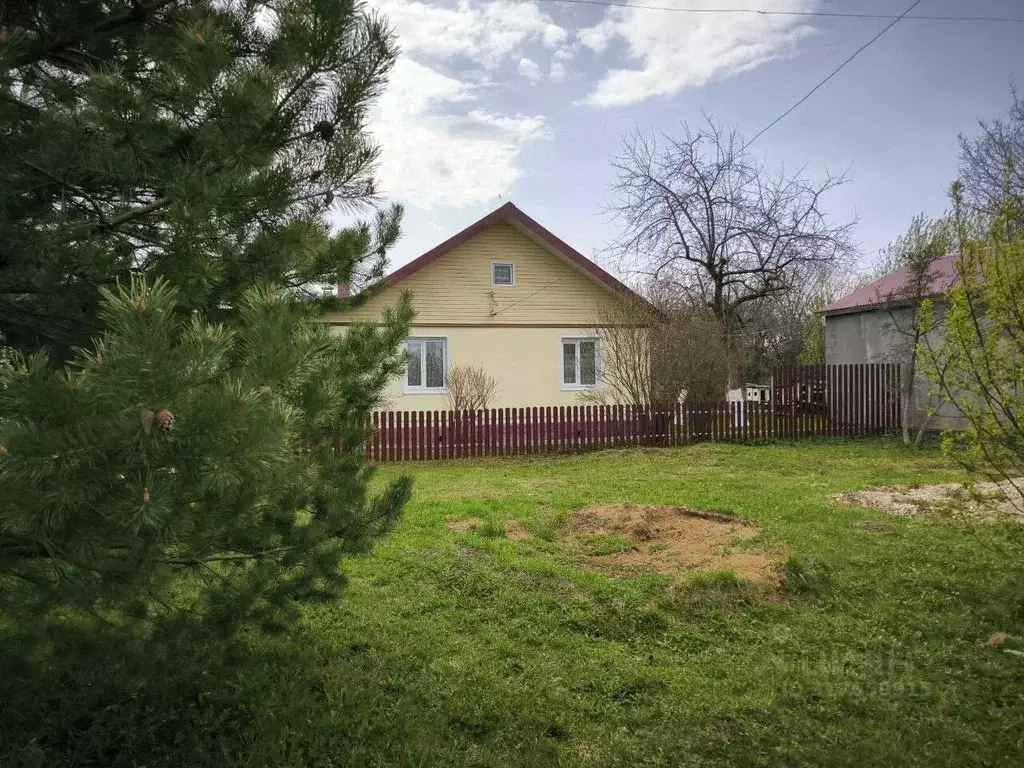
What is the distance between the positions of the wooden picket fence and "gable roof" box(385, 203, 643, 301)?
3212mm

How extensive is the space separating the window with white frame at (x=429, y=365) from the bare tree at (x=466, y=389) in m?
0.54

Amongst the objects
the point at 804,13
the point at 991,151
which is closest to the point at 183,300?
the point at 804,13

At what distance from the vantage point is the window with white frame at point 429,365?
15.7 m

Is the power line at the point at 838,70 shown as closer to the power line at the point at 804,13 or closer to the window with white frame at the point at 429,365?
the power line at the point at 804,13

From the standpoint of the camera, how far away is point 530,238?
54.7ft

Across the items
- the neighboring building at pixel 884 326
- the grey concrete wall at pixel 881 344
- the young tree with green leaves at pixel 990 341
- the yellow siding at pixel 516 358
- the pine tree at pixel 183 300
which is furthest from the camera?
the yellow siding at pixel 516 358

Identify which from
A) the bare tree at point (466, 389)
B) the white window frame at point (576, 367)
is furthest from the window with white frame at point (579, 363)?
the bare tree at point (466, 389)

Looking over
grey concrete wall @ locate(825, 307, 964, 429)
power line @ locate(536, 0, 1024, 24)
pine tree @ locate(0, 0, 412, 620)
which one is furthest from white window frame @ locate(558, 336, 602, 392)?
pine tree @ locate(0, 0, 412, 620)

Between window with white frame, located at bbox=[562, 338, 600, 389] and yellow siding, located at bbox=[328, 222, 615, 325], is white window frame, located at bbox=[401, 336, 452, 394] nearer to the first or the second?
yellow siding, located at bbox=[328, 222, 615, 325]

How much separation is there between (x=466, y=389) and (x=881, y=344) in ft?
32.5

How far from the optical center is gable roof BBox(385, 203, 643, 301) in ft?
50.3

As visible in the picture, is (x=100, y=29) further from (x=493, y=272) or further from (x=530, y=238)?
(x=530, y=238)

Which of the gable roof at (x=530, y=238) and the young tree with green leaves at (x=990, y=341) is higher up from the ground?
the gable roof at (x=530, y=238)

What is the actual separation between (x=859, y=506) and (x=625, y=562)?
329 cm
